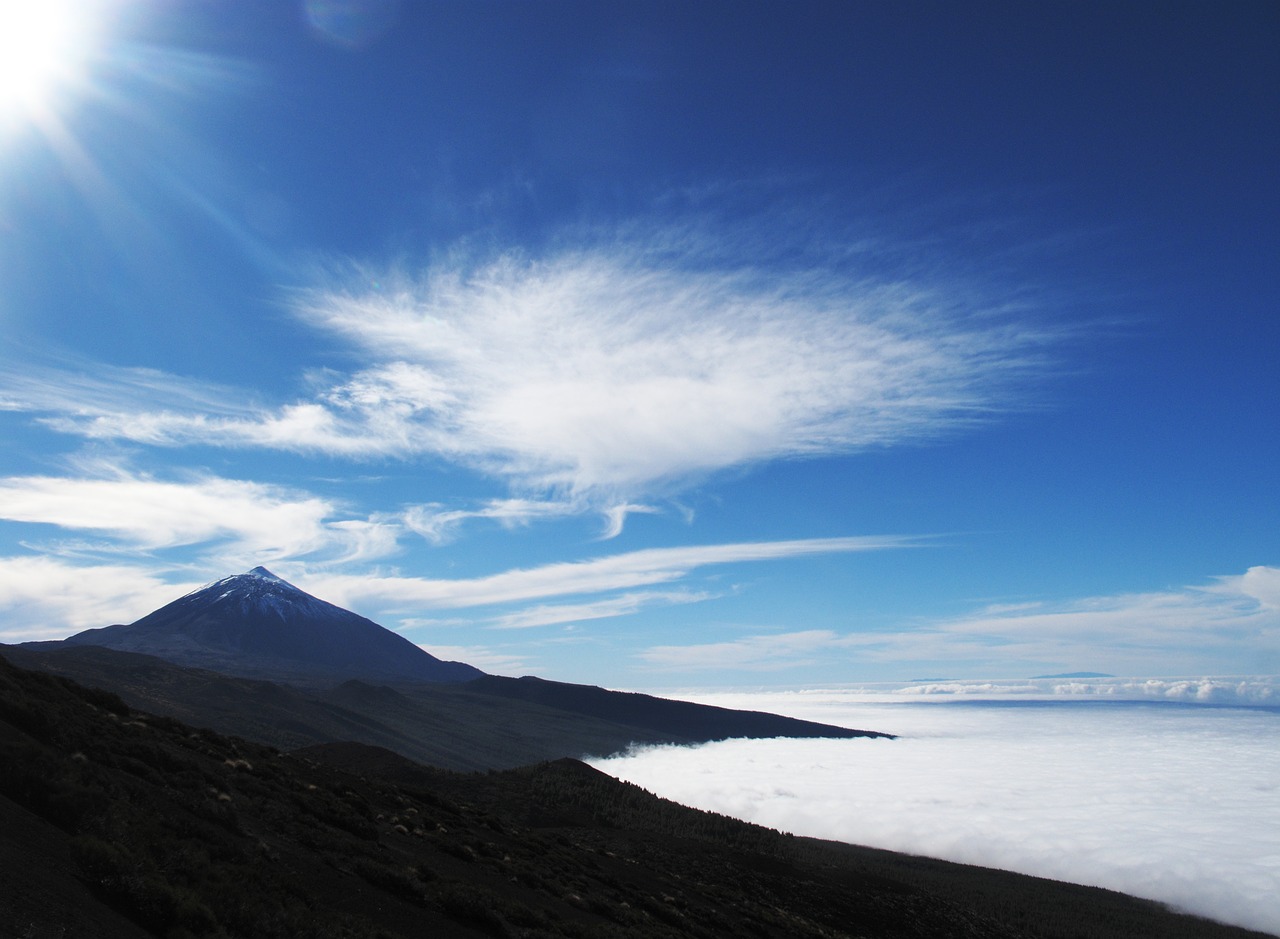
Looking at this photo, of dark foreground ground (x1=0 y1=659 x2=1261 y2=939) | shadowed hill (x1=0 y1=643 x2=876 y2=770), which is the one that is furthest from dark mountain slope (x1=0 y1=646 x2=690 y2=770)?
dark foreground ground (x1=0 y1=659 x2=1261 y2=939)

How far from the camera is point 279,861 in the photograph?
15.2 meters

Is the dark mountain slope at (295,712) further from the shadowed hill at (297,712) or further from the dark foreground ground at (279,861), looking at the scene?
the dark foreground ground at (279,861)

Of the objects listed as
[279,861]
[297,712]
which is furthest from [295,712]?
[279,861]

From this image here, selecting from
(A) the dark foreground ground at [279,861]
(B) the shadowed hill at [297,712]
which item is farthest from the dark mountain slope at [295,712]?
(A) the dark foreground ground at [279,861]

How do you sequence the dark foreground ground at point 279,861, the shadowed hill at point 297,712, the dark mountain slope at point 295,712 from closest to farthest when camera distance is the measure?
1. the dark foreground ground at point 279,861
2. the dark mountain slope at point 295,712
3. the shadowed hill at point 297,712

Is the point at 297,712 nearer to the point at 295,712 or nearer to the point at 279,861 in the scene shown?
the point at 295,712

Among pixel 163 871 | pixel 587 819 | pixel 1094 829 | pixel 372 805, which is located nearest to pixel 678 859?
pixel 587 819

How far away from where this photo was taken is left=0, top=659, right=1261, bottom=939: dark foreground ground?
34.3 ft

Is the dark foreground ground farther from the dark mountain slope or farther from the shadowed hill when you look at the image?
the shadowed hill

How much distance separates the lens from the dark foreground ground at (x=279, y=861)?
1047 cm

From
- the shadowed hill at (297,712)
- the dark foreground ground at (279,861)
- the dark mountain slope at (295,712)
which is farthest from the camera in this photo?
the shadowed hill at (297,712)

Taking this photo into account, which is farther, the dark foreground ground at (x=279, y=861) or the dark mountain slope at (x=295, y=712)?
the dark mountain slope at (x=295, y=712)

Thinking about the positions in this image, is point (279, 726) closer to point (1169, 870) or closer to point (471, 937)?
point (471, 937)

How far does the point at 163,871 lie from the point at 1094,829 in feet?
585
